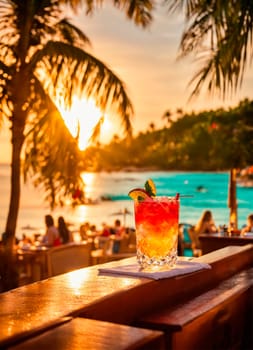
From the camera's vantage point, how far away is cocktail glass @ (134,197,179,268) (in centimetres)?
282

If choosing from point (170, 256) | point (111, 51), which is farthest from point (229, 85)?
point (111, 51)

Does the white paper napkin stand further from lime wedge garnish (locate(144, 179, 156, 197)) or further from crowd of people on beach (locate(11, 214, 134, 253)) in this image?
crowd of people on beach (locate(11, 214, 134, 253))

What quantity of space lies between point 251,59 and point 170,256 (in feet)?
9.39

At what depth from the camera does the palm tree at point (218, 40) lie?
17.1 ft

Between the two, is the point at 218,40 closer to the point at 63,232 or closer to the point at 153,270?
the point at 153,270

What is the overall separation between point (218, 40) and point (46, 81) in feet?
8.95

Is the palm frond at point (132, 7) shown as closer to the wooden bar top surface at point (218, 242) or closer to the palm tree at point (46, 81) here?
the palm tree at point (46, 81)

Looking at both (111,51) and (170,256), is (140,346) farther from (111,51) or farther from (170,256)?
(111,51)

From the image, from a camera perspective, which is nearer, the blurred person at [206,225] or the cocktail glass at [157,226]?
the cocktail glass at [157,226]

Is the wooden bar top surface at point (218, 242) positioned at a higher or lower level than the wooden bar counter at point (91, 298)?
lower

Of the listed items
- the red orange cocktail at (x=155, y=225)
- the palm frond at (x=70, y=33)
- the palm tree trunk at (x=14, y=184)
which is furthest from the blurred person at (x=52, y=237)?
the red orange cocktail at (x=155, y=225)

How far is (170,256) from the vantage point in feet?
9.49

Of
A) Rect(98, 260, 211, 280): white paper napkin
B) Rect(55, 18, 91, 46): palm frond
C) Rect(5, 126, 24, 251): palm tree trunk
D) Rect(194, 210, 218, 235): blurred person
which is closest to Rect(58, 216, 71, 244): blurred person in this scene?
Rect(194, 210, 218, 235): blurred person

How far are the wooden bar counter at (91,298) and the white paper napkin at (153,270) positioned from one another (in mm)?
30
